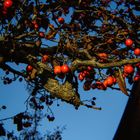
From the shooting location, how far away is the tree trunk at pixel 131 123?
1507 millimetres

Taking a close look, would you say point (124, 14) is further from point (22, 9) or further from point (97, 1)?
point (22, 9)

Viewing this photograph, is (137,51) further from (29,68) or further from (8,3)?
(8,3)

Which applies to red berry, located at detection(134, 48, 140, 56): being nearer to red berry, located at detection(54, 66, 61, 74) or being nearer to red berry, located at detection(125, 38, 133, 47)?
red berry, located at detection(125, 38, 133, 47)

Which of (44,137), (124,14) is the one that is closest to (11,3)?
(124,14)

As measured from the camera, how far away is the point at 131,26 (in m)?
5.75

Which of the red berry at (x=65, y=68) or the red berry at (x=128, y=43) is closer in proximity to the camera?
the red berry at (x=65, y=68)

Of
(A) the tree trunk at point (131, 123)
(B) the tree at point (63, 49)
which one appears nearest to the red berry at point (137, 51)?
(B) the tree at point (63, 49)

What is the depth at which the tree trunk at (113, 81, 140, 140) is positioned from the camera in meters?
1.51

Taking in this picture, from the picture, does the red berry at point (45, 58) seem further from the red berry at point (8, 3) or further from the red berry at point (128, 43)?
the red berry at point (128, 43)

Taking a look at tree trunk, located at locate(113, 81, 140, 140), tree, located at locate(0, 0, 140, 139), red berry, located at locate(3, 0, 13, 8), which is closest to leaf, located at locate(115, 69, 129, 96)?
tree, located at locate(0, 0, 140, 139)

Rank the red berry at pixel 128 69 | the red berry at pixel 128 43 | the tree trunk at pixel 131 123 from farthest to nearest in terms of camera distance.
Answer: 1. the red berry at pixel 128 43
2. the red berry at pixel 128 69
3. the tree trunk at pixel 131 123

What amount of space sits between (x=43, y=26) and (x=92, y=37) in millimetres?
1051

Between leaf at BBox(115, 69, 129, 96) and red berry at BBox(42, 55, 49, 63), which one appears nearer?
leaf at BBox(115, 69, 129, 96)

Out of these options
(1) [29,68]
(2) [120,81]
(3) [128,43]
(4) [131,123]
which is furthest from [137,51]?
(4) [131,123]
